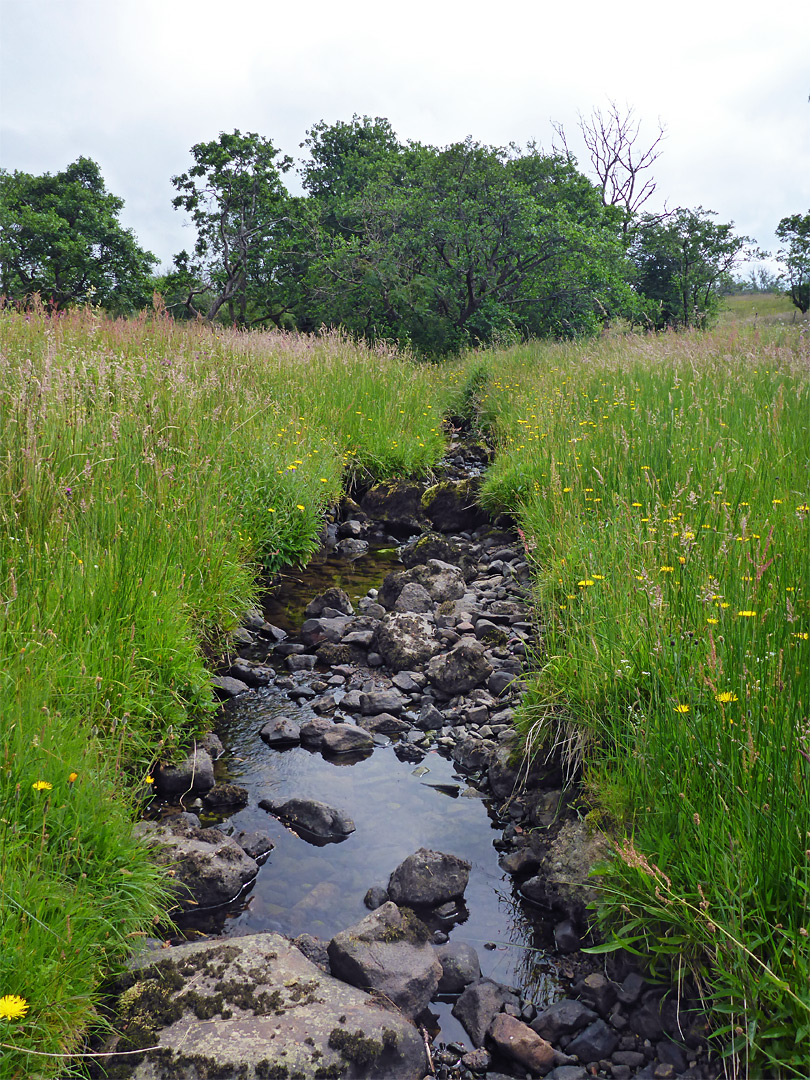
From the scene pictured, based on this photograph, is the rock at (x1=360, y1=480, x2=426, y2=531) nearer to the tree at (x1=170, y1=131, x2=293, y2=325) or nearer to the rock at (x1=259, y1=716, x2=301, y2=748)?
the rock at (x1=259, y1=716, x2=301, y2=748)

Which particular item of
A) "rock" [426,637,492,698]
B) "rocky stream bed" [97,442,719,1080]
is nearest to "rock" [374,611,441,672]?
"rocky stream bed" [97,442,719,1080]

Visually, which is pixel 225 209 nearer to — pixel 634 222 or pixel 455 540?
pixel 634 222

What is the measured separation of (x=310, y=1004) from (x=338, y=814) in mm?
1018

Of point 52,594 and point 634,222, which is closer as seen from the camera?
point 52,594

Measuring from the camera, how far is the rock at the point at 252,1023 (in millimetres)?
1811

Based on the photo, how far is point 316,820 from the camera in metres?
2.97

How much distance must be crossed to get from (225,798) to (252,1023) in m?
1.25

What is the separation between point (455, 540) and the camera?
6.75 metres

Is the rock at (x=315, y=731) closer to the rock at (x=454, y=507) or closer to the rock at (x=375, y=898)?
the rock at (x=375, y=898)

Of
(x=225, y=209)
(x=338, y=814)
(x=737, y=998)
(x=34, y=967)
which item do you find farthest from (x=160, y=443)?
(x=225, y=209)

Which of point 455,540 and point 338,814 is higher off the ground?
point 455,540

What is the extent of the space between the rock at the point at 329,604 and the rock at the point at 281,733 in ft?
4.75

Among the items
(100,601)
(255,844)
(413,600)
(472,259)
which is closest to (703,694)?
(255,844)

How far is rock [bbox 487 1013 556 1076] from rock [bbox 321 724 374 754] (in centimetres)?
169
